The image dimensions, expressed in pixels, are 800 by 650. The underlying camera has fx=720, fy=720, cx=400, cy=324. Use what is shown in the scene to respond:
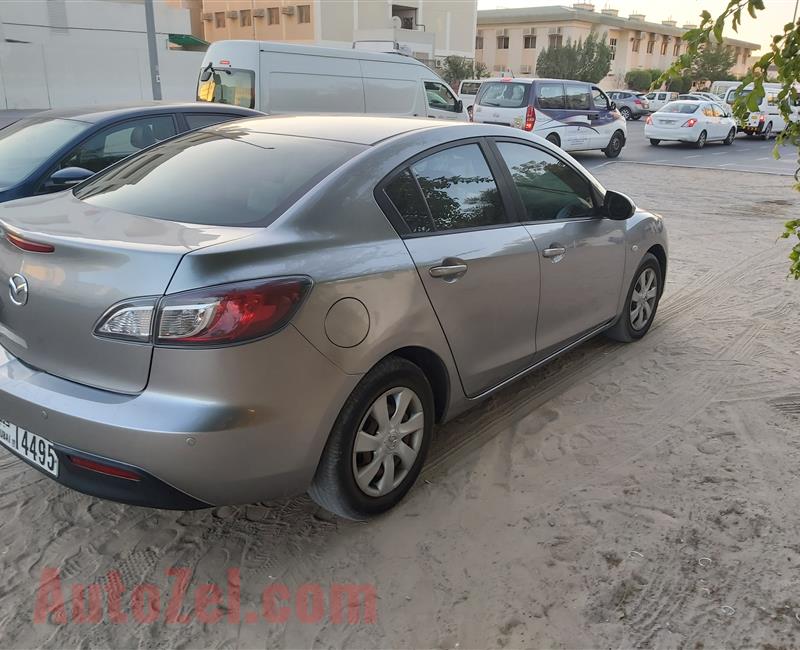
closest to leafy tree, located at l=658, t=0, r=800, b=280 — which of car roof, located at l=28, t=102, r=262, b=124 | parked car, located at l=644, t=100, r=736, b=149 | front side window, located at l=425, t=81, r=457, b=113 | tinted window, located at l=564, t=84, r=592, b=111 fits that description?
car roof, located at l=28, t=102, r=262, b=124

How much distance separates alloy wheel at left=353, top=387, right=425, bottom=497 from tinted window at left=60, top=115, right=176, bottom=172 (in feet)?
11.9

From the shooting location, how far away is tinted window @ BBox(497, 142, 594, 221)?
386 centimetres

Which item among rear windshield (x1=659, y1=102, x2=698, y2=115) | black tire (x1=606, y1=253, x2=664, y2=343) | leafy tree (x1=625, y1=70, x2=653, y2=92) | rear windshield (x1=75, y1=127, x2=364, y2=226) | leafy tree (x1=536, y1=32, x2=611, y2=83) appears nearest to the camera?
rear windshield (x1=75, y1=127, x2=364, y2=226)

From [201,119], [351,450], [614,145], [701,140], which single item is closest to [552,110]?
[614,145]

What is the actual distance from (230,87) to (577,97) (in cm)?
891

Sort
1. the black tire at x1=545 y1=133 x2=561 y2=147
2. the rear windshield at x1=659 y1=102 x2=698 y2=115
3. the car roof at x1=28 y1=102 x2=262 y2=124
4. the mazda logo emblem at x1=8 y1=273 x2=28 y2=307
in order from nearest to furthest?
1. the mazda logo emblem at x1=8 y1=273 x2=28 y2=307
2. the car roof at x1=28 y1=102 x2=262 y2=124
3. the black tire at x1=545 y1=133 x2=561 y2=147
4. the rear windshield at x1=659 y1=102 x2=698 y2=115

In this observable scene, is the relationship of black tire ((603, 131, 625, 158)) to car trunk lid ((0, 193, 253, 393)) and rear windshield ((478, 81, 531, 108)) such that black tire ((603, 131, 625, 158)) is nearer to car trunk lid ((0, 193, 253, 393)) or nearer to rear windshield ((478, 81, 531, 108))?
rear windshield ((478, 81, 531, 108))

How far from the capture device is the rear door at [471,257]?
3.15 m

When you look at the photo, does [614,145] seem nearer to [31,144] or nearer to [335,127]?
[31,144]

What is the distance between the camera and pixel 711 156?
1970 cm

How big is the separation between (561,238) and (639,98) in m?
40.3

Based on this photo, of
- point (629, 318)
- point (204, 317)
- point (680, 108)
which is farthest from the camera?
point (680, 108)

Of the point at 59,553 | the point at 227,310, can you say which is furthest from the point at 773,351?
the point at 59,553

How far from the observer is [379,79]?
520 inches
